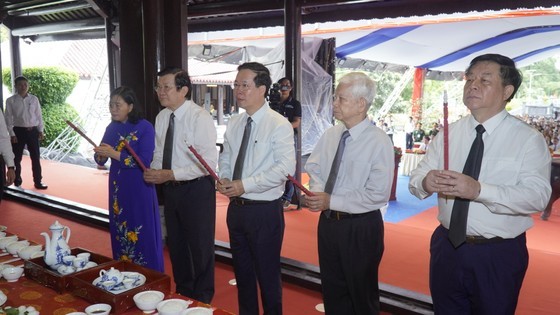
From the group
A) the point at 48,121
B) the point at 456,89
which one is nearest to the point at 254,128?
the point at 48,121

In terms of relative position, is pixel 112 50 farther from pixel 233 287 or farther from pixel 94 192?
pixel 233 287

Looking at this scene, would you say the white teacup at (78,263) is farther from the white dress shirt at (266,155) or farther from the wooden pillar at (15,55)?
the wooden pillar at (15,55)

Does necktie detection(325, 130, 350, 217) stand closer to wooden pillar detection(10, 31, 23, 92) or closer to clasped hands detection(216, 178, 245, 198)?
clasped hands detection(216, 178, 245, 198)

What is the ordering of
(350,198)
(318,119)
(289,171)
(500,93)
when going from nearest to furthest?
(500,93) → (350,198) → (289,171) → (318,119)

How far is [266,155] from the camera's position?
238 cm

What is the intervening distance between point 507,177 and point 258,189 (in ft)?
3.61

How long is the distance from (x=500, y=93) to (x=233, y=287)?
2143mm

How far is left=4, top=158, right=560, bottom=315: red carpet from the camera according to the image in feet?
9.84

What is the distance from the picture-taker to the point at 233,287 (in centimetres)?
317

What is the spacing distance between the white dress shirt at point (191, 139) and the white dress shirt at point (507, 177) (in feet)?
4.56

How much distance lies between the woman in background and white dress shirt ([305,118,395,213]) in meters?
1.27

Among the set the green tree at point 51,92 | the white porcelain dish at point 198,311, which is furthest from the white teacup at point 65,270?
the green tree at point 51,92

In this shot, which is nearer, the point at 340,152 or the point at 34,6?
the point at 340,152

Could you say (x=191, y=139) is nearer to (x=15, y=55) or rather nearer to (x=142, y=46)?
(x=142, y=46)
